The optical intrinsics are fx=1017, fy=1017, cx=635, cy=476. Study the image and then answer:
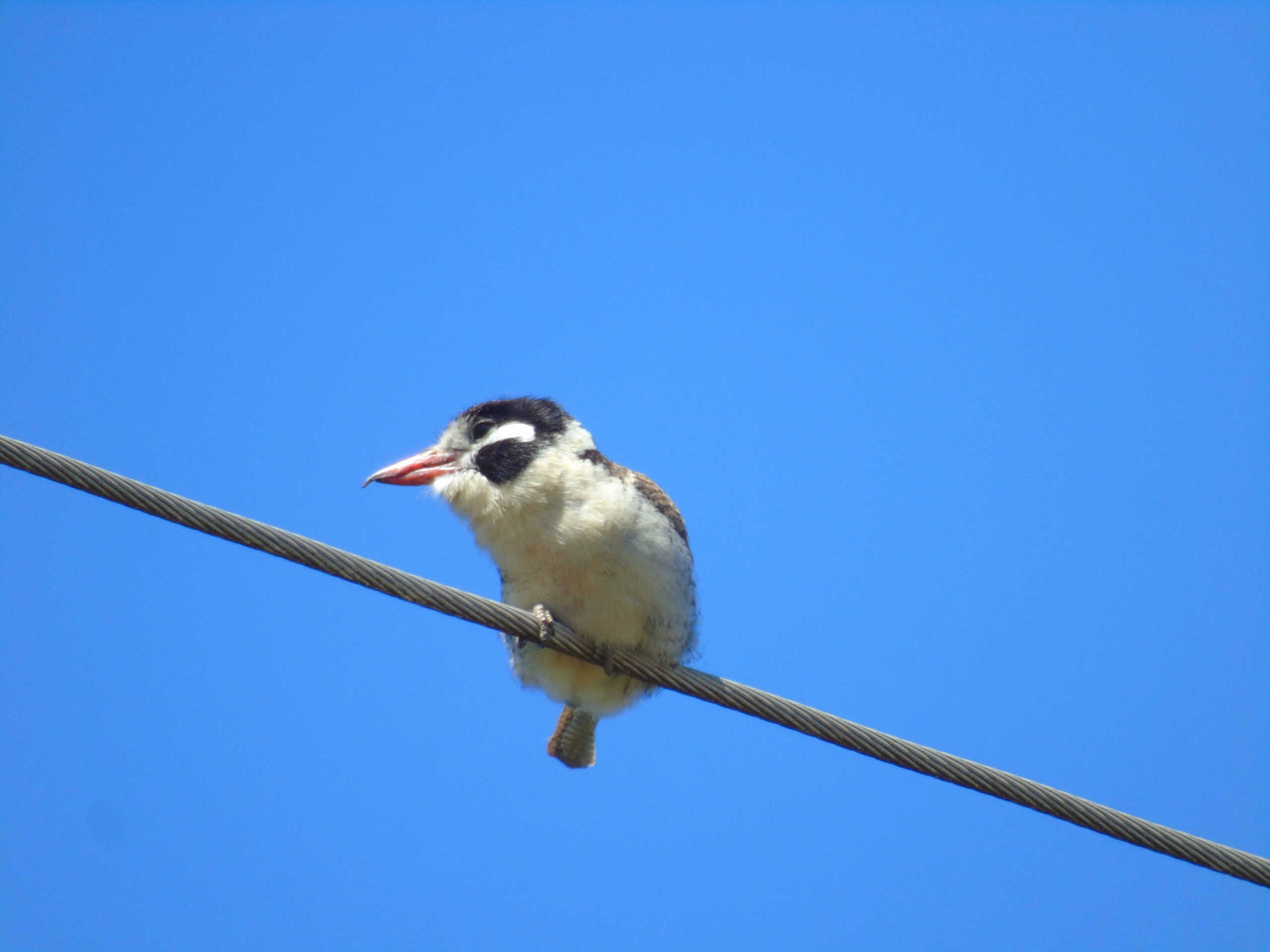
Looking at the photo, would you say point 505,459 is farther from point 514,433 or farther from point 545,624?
point 545,624

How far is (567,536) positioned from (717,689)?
0.98 m

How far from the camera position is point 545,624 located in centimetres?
388

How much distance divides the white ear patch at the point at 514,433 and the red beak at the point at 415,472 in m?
0.20

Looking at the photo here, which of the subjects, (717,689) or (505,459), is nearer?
(717,689)

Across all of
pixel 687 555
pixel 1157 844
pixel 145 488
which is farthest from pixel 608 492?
pixel 1157 844

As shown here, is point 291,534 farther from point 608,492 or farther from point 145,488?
point 608,492

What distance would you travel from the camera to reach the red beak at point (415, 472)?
15.2ft

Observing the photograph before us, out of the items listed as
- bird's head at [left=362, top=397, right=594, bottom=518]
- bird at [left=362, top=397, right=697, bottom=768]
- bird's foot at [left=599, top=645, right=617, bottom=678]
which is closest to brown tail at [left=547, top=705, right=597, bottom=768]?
bird at [left=362, top=397, right=697, bottom=768]

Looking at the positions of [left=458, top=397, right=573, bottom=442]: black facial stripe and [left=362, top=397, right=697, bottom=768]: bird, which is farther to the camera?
[left=458, top=397, right=573, bottom=442]: black facial stripe

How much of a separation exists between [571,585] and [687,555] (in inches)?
32.5

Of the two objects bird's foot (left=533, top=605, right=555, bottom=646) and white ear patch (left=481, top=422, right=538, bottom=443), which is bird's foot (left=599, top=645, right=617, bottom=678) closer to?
bird's foot (left=533, top=605, right=555, bottom=646)

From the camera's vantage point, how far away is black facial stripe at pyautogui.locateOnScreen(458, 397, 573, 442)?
4.71 meters

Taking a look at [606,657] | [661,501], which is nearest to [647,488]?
[661,501]

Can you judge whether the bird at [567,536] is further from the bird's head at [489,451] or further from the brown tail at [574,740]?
the brown tail at [574,740]
